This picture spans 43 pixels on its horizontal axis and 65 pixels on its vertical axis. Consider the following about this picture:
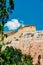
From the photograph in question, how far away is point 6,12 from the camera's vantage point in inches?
953

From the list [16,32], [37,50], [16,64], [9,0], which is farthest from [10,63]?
[16,32]

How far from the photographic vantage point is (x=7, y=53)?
2455cm

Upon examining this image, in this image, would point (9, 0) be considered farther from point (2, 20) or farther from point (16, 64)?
point (16, 64)

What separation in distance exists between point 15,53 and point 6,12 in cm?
369

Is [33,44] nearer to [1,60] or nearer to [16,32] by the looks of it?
[16,32]

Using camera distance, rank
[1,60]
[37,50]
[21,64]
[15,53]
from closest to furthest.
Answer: [1,60], [21,64], [15,53], [37,50]

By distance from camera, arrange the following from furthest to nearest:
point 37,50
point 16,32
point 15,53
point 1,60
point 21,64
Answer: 1. point 16,32
2. point 37,50
3. point 15,53
4. point 21,64
5. point 1,60

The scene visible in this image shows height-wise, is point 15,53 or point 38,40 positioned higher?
point 38,40

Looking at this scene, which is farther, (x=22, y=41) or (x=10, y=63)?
(x=22, y=41)

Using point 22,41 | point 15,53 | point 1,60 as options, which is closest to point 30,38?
point 22,41

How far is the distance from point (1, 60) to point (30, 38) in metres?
31.5

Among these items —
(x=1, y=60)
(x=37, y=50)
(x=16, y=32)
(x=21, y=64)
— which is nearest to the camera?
(x=1, y=60)

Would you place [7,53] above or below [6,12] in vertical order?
below

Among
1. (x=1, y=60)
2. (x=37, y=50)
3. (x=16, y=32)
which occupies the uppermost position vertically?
(x=16, y=32)
